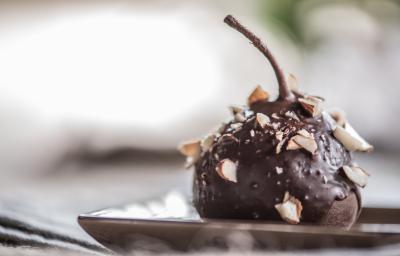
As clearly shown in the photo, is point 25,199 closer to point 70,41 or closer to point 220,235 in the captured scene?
point 220,235

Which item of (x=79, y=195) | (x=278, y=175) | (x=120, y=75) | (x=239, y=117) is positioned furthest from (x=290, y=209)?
(x=120, y=75)

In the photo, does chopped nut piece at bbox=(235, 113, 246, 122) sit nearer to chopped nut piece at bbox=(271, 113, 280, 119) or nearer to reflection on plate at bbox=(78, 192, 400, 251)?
chopped nut piece at bbox=(271, 113, 280, 119)

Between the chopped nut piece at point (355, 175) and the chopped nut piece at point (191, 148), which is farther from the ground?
the chopped nut piece at point (191, 148)

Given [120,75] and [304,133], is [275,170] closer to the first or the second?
[304,133]

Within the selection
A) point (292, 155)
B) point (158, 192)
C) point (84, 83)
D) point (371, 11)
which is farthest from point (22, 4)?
point (292, 155)

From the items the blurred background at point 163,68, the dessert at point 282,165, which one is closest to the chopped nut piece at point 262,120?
the dessert at point 282,165

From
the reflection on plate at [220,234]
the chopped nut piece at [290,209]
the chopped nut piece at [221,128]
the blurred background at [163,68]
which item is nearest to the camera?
the reflection on plate at [220,234]

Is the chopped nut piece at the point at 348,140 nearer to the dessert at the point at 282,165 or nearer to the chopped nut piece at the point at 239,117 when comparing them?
the dessert at the point at 282,165
